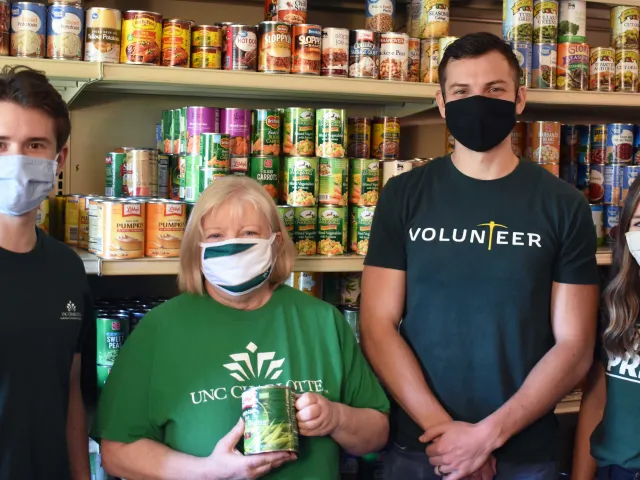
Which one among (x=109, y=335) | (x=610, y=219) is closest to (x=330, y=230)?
(x=109, y=335)

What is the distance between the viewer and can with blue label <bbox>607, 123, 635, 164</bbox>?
3125 mm

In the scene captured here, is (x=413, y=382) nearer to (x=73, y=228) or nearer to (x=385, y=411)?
(x=385, y=411)

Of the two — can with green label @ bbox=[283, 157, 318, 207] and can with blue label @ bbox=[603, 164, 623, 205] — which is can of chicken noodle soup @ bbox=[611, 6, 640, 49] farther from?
can with green label @ bbox=[283, 157, 318, 207]

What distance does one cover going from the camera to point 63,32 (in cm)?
243

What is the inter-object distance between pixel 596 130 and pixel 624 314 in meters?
1.21

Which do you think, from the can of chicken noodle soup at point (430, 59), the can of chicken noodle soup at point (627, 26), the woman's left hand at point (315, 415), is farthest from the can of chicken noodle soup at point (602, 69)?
the woman's left hand at point (315, 415)

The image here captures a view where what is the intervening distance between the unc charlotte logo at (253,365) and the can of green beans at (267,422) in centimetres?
20

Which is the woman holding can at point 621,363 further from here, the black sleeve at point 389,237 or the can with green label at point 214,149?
the can with green label at point 214,149

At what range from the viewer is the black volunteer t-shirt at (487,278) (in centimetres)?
212

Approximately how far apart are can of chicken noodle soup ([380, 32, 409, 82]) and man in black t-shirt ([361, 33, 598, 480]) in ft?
1.71

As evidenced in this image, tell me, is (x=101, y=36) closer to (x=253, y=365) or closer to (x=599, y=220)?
(x=253, y=365)

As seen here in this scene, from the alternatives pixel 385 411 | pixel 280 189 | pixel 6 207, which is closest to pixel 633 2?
pixel 280 189

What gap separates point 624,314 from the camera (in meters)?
2.16

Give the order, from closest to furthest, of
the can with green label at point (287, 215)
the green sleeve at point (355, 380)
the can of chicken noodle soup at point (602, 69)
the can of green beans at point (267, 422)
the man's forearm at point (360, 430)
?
the can of green beans at point (267, 422), the man's forearm at point (360, 430), the green sleeve at point (355, 380), the can with green label at point (287, 215), the can of chicken noodle soup at point (602, 69)
